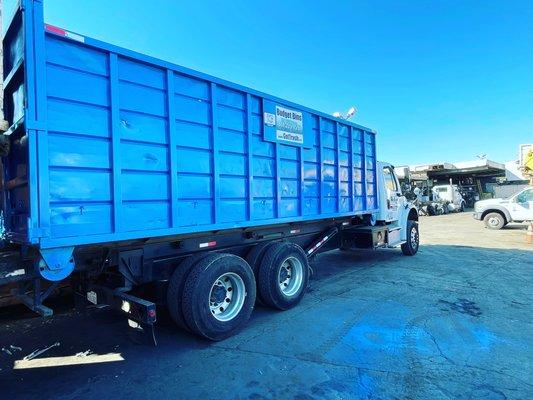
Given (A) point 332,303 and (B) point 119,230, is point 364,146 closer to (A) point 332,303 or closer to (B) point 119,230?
(A) point 332,303

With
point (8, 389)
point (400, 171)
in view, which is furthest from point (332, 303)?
point (400, 171)

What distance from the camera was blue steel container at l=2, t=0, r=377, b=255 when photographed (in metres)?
3.22

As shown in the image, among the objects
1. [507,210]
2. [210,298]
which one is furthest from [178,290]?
[507,210]

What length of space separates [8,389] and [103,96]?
298cm

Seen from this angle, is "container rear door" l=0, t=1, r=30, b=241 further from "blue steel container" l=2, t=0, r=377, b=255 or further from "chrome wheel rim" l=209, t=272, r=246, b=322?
"chrome wheel rim" l=209, t=272, r=246, b=322

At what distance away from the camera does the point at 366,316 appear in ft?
17.1

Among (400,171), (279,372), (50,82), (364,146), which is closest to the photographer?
(50,82)

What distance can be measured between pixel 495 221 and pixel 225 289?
1844 centimetres

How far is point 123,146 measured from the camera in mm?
3742

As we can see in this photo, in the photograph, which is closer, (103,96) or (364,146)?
(103,96)

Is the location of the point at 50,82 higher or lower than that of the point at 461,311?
higher

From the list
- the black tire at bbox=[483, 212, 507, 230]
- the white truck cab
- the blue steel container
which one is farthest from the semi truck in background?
the black tire at bbox=[483, 212, 507, 230]

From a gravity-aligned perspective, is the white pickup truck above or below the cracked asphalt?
above

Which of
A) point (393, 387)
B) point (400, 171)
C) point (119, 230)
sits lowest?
point (393, 387)
